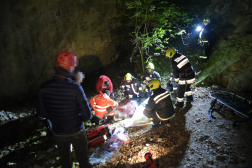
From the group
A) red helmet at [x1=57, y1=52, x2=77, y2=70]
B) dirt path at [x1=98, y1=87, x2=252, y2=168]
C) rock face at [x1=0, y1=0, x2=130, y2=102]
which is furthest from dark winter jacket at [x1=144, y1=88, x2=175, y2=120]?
rock face at [x1=0, y1=0, x2=130, y2=102]

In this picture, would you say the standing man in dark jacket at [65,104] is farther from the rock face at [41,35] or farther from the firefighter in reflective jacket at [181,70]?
the rock face at [41,35]

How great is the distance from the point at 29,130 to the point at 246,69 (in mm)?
9347

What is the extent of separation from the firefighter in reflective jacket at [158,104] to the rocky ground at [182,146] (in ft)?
1.57

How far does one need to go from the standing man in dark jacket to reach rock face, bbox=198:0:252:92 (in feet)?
18.7

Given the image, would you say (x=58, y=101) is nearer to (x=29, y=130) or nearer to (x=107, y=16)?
(x=29, y=130)

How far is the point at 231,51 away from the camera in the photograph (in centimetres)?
616

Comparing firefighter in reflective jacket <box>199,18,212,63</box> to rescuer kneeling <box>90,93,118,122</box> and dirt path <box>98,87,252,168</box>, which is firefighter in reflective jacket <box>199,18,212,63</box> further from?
rescuer kneeling <box>90,93,118,122</box>

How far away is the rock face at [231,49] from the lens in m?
5.04

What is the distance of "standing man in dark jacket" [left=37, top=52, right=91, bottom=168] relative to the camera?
2000 mm

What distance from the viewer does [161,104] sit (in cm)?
354

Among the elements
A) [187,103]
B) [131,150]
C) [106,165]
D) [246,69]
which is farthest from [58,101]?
[246,69]

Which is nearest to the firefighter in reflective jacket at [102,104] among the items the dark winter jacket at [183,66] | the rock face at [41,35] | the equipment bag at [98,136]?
the equipment bag at [98,136]

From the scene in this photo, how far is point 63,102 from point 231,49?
7.78 m

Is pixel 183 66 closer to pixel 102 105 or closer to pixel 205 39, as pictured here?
pixel 102 105
